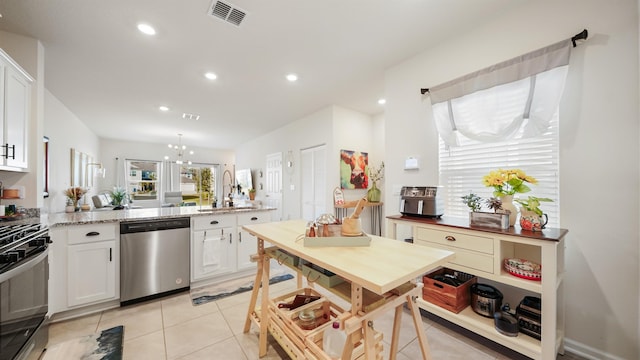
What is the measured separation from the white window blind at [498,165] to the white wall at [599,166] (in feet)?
0.24

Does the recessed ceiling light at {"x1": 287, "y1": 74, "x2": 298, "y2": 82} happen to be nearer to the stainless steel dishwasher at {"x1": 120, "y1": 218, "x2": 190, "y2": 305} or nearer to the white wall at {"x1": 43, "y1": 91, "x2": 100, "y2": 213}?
the stainless steel dishwasher at {"x1": 120, "y1": 218, "x2": 190, "y2": 305}

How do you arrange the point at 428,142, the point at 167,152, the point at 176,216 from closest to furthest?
1. the point at 428,142
2. the point at 176,216
3. the point at 167,152

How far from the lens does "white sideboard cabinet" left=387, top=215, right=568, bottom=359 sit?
1.43 m

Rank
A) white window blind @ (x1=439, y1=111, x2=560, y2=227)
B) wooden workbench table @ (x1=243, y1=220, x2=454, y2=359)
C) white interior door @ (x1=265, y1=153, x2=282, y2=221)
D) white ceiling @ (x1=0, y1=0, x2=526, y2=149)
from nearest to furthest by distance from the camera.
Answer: wooden workbench table @ (x1=243, y1=220, x2=454, y2=359), white window blind @ (x1=439, y1=111, x2=560, y2=227), white ceiling @ (x1=0, y1=0, x2=526, y2=149), white interior door @ (x1=265, y1=153, x2=282, y2=221)

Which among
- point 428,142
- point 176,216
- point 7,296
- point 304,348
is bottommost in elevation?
point 304,348

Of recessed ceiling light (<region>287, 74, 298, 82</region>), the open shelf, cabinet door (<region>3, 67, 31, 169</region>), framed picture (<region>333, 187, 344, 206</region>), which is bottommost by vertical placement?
the open shelf

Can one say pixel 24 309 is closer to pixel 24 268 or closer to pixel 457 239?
pixel 24 268

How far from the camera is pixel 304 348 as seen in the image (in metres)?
1.36

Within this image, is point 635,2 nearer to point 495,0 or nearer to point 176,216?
point 495,0

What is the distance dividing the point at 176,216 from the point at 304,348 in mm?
2062

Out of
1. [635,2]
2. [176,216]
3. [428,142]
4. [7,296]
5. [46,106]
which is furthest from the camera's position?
[46,106]

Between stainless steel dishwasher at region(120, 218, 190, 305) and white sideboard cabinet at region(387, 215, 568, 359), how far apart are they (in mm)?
2417

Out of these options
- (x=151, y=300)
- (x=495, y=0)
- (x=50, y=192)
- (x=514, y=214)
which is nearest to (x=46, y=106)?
(x=50, y=192)

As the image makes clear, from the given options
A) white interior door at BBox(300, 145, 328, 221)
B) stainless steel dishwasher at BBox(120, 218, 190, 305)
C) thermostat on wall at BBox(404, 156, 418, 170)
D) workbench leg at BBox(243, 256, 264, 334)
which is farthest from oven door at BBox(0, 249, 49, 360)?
white interior door at BBox(300, 145, 328, 221)
